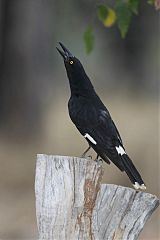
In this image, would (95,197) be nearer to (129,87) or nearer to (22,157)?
(22,157)

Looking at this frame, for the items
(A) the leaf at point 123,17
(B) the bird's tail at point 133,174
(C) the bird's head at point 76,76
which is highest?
(A) the leaf at point 123,17

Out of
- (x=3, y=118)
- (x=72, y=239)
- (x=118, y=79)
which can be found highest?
(x=118, y=79)

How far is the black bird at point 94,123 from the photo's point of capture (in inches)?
220

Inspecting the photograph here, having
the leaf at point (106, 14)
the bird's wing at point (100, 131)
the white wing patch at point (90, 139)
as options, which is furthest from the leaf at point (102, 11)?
the white wing patch at point (90, 139)

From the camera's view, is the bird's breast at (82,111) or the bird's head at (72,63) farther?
the bird's head at (72,63)

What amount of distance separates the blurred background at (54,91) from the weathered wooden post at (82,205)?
6498 millimetres

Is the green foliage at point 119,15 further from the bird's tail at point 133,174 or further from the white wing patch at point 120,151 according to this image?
the bird's tail at point 133,174

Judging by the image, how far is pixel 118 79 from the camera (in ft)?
58.3

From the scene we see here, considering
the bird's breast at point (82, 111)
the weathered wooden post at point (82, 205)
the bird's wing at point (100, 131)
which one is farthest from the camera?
the bird's breast at point (82, 111)

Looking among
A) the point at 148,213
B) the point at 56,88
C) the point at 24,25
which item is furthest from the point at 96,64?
the point at 148,213

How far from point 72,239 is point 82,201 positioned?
7.5 inches

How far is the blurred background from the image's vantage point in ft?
43.0

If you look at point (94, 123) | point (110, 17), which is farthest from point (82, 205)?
point (110, 17)

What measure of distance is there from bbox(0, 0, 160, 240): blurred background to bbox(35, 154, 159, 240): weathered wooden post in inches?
256
